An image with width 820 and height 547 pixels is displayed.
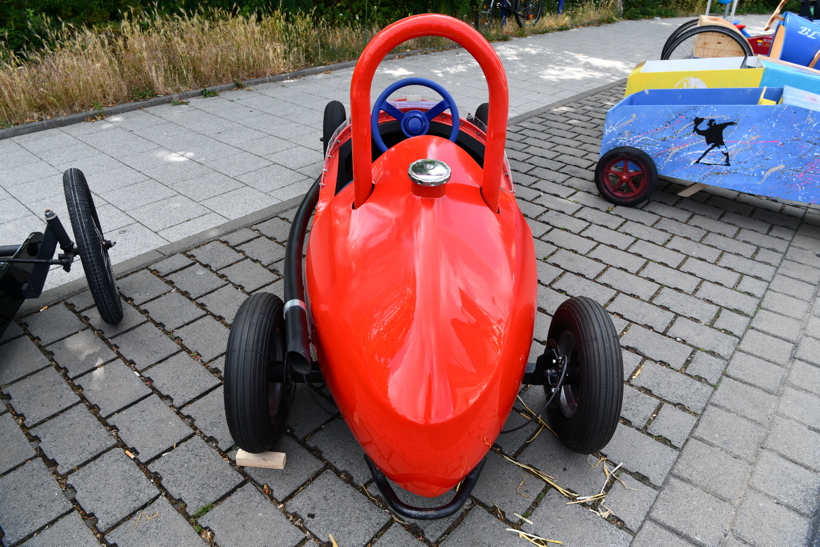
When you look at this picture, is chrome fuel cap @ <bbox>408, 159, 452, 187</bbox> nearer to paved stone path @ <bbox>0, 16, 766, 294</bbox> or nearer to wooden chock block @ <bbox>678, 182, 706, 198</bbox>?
paved stone path @ <bbox>0, 16, 766, 294</bbox>

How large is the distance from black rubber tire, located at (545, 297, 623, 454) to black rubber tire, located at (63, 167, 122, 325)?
7.31ft

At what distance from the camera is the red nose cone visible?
1581 millimetres

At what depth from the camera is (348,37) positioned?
8664 millimetres

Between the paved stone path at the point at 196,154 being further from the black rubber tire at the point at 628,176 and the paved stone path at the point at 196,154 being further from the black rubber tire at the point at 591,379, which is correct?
the black rubber tire at the point at 591,379

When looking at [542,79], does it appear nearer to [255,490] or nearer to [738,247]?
[738,247]

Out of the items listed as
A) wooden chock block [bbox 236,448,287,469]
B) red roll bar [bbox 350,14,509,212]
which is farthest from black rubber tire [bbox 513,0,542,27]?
wooden chock block [bbox 236,448,287,469]

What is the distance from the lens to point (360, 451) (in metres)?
2.17

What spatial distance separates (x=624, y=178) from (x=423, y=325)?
10.4 feet

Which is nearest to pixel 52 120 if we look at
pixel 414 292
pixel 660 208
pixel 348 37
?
pixel 348 37

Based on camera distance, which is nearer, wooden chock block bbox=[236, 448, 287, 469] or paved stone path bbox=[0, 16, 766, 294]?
wooden chock block bbox=[236, 448, 287, 469]

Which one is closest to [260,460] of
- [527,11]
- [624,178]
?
[624,178]

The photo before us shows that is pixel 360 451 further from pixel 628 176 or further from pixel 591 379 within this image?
pixel 628 176

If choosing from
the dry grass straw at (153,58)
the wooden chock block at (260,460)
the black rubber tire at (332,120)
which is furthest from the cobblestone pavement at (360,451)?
the dry grass straw at (153,58)

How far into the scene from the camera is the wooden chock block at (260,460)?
6.69 feet
